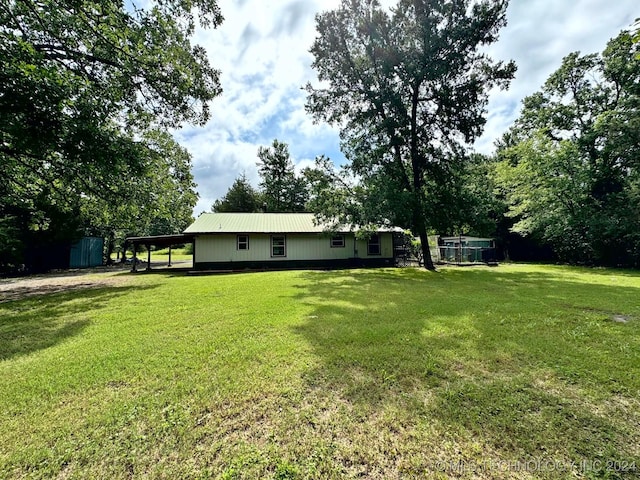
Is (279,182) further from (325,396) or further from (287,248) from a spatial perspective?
(325,396)

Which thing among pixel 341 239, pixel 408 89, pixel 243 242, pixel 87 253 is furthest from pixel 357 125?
pixel 87 253

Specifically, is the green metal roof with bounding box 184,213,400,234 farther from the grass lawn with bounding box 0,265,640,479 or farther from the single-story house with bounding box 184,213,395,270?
the grass lawn with bounding box 0,265,640,479

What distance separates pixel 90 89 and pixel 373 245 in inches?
621

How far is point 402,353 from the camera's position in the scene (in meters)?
3.94

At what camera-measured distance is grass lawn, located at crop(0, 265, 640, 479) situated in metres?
2.10

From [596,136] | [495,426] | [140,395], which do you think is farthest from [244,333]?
[596,136]

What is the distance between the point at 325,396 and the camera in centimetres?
293

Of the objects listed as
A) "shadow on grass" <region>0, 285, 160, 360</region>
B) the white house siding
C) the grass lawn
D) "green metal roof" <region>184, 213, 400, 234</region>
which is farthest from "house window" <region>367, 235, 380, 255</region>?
"shadow on grass" <region>0, 285, 160, 360</region>

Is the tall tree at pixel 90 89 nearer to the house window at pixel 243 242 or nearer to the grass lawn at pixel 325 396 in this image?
the grass lawn at pixel 325 396

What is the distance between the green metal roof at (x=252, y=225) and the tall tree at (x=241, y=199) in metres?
20.6

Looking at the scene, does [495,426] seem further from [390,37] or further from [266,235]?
[390,37]

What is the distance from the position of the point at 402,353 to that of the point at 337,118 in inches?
613

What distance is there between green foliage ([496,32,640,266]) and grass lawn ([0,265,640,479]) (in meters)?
16.3

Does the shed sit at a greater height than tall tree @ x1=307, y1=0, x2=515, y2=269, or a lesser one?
lesser
